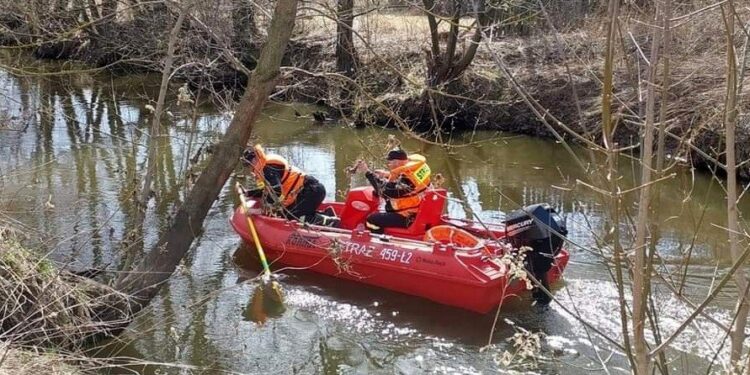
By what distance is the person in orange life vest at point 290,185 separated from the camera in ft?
26.0

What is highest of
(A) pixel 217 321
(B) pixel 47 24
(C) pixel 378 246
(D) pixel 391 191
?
(B) pixel 47 24

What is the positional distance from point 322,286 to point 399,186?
4.14 ft

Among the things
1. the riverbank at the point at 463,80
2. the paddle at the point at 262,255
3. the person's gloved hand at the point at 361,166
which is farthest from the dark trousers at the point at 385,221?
the riverbank at the point at 463,80

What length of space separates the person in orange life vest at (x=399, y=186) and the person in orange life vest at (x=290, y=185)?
0.69 metres

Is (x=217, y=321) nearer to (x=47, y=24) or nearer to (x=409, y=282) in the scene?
(x=409, y=282)

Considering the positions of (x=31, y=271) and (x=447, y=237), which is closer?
(x=31, y=271)

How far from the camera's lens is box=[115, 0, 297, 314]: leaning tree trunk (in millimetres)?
5633

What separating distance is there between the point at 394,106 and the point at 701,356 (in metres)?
10.5

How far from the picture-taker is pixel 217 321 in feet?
22.5

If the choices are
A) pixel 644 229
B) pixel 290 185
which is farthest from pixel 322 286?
A: pixel 644 229

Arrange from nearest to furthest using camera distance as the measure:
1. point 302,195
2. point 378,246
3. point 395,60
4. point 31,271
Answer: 1. point 31,271
2. point 378,246
3. point 302,195
4. point 395,60

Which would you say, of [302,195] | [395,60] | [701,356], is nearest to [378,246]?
[302,195]

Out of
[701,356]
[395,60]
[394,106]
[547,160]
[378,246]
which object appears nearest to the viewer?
[701,356]

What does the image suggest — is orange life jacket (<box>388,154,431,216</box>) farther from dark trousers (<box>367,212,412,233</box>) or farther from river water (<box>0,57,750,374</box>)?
river water (<box>0,57,750,374</box>)
